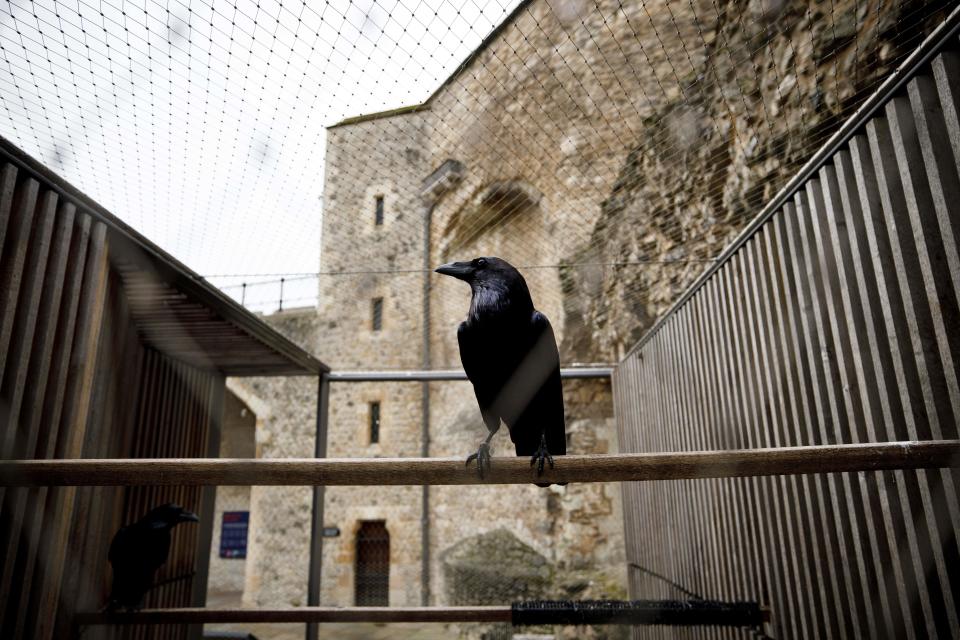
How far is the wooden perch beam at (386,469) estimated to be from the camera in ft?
4.33

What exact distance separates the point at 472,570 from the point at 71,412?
288 inches

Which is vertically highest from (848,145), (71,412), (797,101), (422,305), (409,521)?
(422,305)

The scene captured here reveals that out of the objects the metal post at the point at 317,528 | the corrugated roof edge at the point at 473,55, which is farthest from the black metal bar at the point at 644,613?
the corrugated roof edge at the point at 473,55

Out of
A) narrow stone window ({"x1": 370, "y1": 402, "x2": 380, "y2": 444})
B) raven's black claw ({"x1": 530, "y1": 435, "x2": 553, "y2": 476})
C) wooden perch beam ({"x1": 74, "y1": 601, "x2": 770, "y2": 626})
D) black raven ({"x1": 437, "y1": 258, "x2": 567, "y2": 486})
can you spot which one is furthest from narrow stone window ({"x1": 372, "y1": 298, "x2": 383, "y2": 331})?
raven's black claw ({"x1": 530, "y1": 435, "x2": 553, "y2": 476})

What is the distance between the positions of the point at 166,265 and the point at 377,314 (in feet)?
29.2

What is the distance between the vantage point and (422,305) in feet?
35.8

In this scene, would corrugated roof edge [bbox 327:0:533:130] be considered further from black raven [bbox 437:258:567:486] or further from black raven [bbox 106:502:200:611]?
black raven [bbox 106:502:200:611]

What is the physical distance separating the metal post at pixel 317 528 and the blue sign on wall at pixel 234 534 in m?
9.78

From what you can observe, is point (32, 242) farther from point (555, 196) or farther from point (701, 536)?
point (555, 196)

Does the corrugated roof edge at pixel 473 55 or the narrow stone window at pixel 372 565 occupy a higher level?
the corrugated roof edge at pixel 473 55

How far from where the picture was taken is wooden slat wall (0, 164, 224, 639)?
6.22 feet

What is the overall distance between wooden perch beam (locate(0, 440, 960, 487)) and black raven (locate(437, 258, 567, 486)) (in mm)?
425

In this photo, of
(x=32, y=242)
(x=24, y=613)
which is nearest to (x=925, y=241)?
(x=32, y=242)

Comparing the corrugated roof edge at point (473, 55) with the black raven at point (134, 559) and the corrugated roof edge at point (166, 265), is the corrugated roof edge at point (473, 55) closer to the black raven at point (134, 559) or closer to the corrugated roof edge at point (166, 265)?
the corrugated roof edge at point (166, 265)
